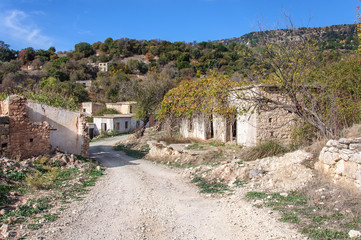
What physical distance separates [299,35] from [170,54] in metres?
61.7

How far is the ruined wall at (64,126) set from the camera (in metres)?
12.5

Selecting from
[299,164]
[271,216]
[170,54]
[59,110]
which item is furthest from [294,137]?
[170,54]

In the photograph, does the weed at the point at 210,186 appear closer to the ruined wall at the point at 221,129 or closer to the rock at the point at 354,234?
the rock at the point at 354,234

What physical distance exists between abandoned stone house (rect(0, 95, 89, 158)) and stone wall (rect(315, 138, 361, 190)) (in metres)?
10.6

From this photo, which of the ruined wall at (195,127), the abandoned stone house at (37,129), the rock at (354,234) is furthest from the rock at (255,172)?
the abandoned stone house at (37,129)

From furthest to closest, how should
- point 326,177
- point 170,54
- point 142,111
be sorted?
1. point 170,54
2. point 142,111
3. point 326,177

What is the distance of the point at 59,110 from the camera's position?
13.1 metres

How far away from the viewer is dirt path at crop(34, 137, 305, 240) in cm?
489

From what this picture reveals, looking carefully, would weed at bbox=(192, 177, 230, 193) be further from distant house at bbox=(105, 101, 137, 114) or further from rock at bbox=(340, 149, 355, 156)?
distant house at bbox=(105, 101, 137, 114)

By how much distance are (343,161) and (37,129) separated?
437 inches

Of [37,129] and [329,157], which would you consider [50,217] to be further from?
[37,129]

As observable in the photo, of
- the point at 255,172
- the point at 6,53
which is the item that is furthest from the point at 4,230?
the point at 6,53

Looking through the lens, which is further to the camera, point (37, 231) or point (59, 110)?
point (59, 110)

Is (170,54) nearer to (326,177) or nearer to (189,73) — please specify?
(189,73)
